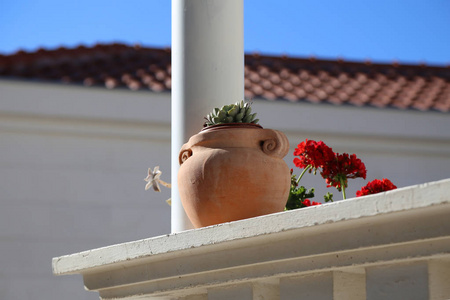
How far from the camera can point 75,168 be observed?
29.2ft

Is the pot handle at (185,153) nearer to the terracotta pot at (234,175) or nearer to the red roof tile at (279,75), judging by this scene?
the terracotta pot at (234,175)

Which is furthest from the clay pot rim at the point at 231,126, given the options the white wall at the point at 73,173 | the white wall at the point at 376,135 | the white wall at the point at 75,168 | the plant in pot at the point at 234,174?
the white wall at the point at 376,135

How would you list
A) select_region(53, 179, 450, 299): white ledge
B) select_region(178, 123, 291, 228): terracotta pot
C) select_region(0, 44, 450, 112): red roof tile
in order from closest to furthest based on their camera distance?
select_region(53, 179, 450, 299): white ledge → select_region(178, 123, 291, 228): terracotta pot → select_region(0, 44, 450, 112): red roof tile

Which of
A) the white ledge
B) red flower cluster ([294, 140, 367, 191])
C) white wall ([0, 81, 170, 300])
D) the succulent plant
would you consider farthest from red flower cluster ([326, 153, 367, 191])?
white wall ([0, 81, 170, 300])

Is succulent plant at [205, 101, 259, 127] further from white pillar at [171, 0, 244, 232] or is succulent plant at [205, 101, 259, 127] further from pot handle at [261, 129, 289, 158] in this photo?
white pillar at [171, 0, 244, 232]

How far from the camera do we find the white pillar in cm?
315

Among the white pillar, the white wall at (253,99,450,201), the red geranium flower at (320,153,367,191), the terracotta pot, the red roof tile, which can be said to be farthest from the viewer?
the red roof tile

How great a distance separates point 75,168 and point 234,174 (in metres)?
6.55

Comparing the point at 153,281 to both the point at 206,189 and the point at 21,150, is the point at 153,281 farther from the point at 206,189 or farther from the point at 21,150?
the point at 21,150

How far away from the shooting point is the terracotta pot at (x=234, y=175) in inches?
101

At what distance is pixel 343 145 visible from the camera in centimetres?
927

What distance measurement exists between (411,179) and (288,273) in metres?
7.74

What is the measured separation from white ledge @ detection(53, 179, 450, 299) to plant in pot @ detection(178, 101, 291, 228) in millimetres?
278

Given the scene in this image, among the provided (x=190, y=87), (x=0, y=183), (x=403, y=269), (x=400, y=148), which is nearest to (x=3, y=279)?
(x=0, y=183)
